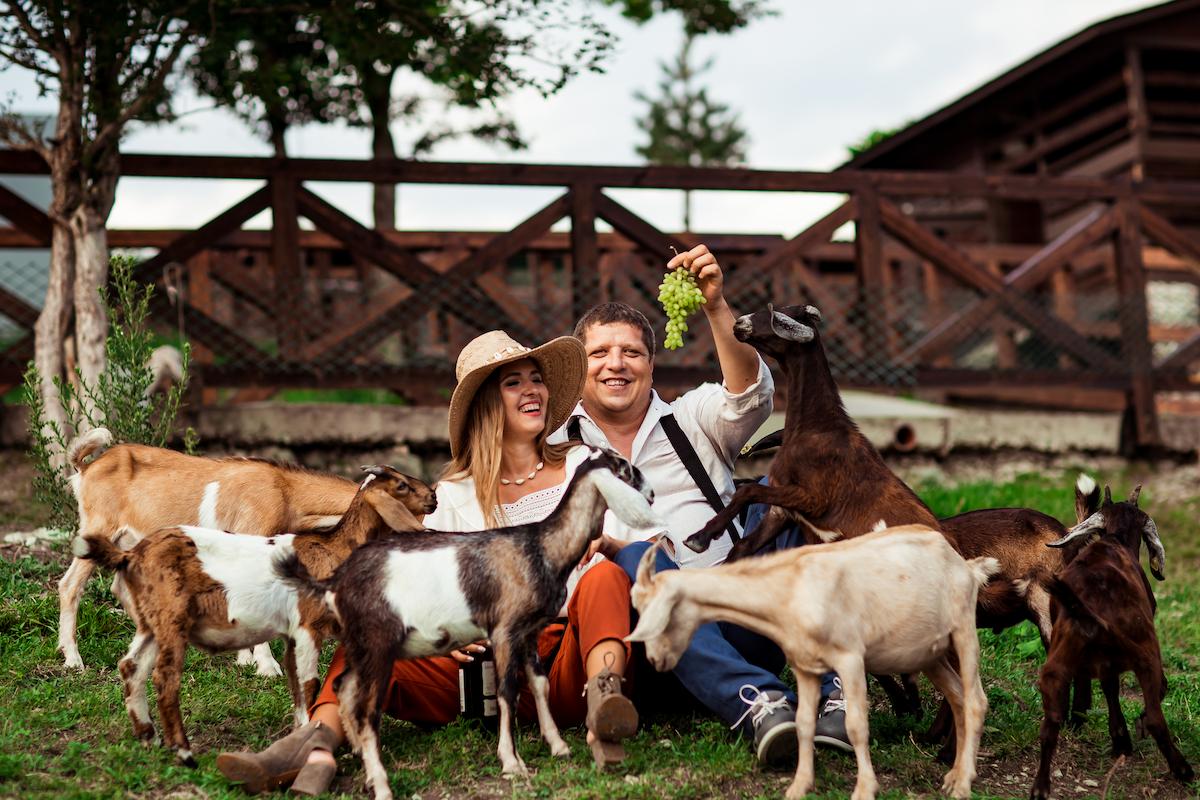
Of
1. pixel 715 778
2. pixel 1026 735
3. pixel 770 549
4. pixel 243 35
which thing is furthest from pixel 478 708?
pixel 243 35

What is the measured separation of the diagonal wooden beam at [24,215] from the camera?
7781mm

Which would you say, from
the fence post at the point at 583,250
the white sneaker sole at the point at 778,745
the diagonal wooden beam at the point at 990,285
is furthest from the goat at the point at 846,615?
the diagonal wooden beam at the point at 990,285

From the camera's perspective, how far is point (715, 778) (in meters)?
3.67

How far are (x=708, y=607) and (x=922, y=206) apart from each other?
2078cm

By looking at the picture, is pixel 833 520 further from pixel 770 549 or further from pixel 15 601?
pixel 15 601

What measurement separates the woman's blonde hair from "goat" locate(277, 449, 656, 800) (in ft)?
2.26

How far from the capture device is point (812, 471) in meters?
4.23

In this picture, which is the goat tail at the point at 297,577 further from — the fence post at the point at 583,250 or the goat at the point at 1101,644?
the fence post at the point at 583,250

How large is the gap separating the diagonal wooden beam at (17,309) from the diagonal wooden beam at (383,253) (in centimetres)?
209

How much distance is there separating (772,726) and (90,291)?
489 cm

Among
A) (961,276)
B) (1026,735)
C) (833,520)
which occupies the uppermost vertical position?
(961,276)

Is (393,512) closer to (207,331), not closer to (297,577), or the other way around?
(297,577)

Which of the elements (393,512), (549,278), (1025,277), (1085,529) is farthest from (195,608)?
(1025,277)

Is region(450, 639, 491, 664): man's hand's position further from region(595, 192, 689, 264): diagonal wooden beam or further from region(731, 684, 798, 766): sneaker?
region(595, 192, 689, 264): diagonal wooden beam
